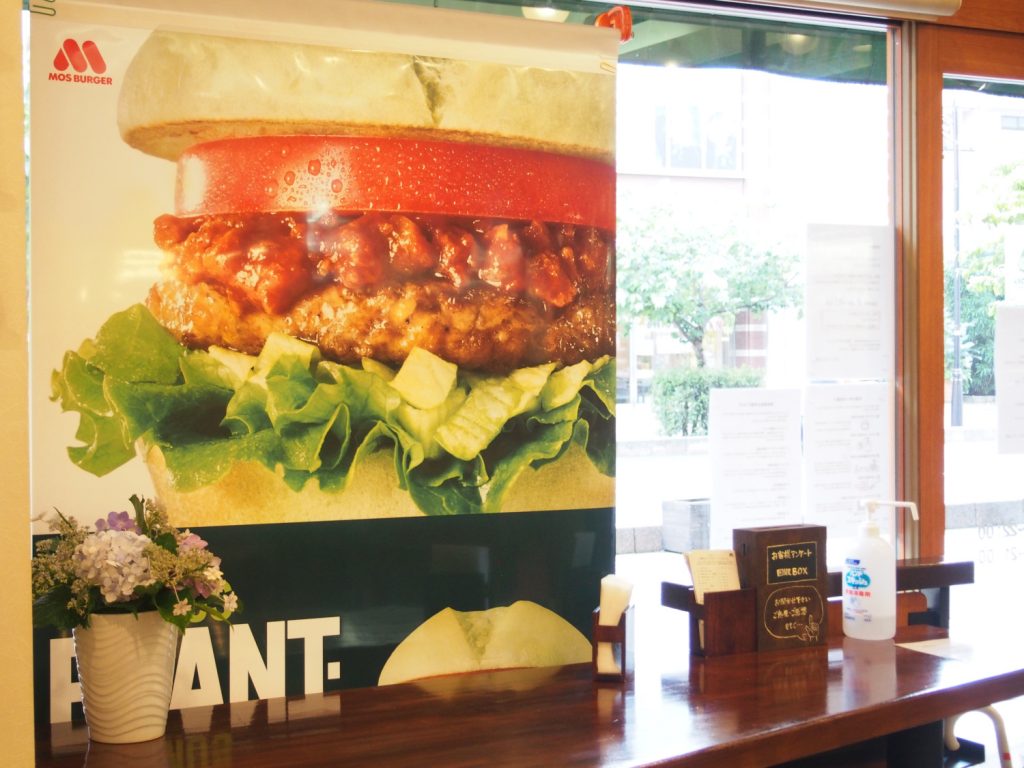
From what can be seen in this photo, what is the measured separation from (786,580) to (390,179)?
46.2 inches

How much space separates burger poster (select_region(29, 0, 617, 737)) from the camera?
187cm

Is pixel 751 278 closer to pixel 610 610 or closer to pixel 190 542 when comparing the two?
pixel 610 610

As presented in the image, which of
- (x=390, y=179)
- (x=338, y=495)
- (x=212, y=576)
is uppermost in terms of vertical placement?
(x=390, y=179)

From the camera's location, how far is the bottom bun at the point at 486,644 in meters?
2.08

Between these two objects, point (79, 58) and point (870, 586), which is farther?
point (870, 586)

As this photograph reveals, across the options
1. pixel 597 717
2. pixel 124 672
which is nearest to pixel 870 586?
pixel 597 717

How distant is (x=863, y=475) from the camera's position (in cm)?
288

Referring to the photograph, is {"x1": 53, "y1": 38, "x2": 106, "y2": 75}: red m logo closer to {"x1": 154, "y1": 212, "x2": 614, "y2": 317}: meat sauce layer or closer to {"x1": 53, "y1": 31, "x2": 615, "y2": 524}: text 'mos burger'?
{"x1": 53, "y1": 31, "x2": 615, "y2": 524}: text 'mos burger'

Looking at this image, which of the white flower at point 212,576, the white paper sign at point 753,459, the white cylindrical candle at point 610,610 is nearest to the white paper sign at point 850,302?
the white paper sign at point 753,459

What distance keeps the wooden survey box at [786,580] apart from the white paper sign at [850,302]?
2.11ft

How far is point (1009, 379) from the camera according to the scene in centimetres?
312

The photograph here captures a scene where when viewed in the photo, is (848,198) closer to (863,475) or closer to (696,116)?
(696,116)

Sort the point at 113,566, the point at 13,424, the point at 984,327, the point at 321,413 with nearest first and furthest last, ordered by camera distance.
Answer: the point at 13,424 → the point at 113,566 → the point at 321,413 → the point at 984,327

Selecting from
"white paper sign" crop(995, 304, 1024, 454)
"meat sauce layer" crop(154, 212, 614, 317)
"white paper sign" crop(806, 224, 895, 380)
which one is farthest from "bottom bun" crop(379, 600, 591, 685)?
"white paper sign" crop(995, 304, 1024, 454)
